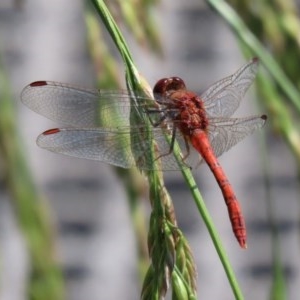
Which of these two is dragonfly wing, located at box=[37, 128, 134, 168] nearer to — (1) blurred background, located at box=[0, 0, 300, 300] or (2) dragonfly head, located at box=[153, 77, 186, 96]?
(2) dragonfly head, located at box=[153, 77, 186, 96]

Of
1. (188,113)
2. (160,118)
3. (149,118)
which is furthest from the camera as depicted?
(188,113)

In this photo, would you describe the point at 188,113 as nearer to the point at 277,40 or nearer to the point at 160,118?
the point at 160,118

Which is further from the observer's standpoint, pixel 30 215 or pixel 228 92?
pixel 228 92

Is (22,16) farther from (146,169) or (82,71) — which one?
(146,169)

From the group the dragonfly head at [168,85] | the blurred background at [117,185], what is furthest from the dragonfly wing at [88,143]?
the blurred background at [117,185]

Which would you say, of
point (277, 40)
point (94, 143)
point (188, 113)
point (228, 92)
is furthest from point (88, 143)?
point (277, 40)

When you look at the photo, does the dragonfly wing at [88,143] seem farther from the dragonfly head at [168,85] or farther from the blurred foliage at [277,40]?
the blurred foliage at [277,40]

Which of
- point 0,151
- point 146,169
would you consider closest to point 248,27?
point 0,151
